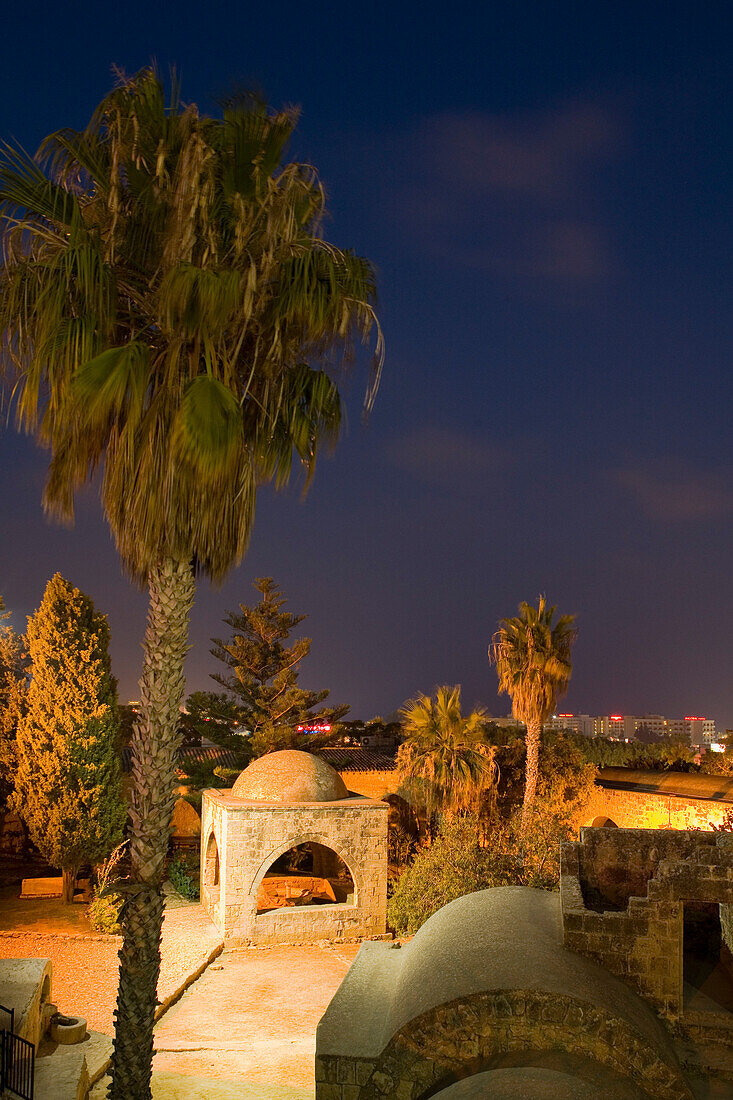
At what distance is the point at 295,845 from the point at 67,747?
20.1 ft

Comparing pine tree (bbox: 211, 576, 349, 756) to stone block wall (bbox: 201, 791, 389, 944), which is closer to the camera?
stone block wall (bbox: 201, 791, 389, 944)

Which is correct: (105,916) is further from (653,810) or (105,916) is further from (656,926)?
(653,810)

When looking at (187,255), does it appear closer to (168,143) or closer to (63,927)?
(168,143)

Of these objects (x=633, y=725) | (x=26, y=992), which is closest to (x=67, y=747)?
(x=26, y=992)

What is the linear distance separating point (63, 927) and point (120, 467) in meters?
13.9

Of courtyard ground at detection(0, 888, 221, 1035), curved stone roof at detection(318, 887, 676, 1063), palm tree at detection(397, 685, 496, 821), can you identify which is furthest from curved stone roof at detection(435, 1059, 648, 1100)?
palm tree at detection(397, 685, 496, 821)

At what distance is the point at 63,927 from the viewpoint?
17.1 meters

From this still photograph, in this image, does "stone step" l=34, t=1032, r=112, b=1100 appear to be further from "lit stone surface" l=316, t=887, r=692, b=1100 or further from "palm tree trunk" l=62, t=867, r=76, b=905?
"palm tree trunk" l=62, t=867, r=76, b=905

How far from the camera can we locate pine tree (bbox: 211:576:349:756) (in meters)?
30.0

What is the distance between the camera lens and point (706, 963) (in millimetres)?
9539

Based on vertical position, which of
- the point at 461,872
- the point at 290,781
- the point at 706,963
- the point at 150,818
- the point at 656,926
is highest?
the point at 150,818

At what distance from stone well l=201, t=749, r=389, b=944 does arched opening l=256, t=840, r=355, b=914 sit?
70cm

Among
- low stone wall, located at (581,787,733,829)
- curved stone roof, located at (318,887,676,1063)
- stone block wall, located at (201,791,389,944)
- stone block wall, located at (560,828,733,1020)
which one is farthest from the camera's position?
low stone wall, located at (581,787,733,829)

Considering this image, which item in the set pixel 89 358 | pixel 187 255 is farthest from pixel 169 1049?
pixel 187 255
